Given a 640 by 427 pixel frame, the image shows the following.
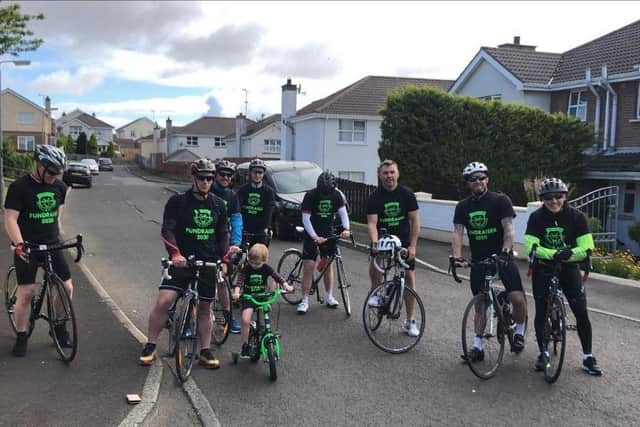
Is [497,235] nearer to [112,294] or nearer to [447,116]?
[112,294]

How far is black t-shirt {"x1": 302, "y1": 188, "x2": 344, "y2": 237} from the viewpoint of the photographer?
26.2 feet

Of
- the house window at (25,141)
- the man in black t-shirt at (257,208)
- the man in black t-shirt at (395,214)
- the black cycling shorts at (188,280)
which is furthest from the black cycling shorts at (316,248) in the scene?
the house window at (25,141)

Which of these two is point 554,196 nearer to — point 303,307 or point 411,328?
point 411,328

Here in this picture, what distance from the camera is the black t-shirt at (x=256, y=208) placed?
8102 mm

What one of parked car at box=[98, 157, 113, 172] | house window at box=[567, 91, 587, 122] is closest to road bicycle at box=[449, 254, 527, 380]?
house window at box=[567, 91, 587, 122]

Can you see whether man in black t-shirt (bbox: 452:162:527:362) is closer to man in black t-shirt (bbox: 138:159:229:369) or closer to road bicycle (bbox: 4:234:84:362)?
man in black t-shirt (bbox: 138:159:229:369)

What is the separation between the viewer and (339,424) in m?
4.73

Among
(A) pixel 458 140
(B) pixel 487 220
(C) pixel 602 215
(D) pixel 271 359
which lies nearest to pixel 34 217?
(D) pixel 271 359

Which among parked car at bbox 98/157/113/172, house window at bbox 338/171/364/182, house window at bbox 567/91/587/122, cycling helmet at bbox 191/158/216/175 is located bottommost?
parked car at bbox 98/157/113/172

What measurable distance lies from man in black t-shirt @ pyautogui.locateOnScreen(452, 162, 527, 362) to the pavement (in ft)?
10.7

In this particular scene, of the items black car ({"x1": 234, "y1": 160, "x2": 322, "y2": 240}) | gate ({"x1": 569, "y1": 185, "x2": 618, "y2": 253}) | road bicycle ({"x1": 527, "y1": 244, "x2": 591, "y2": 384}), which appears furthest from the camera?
black car ({"x1": 234, "y1": 160, "x2": 322, "y2": 240})

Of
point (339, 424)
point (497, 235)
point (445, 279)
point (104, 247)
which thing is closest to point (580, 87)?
point (445, 279)

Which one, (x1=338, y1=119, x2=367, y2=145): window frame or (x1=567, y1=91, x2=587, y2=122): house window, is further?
(x1=338, y1=119, x2=367, y2=145): window frame

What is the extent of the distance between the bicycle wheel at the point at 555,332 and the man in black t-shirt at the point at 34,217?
456cm
